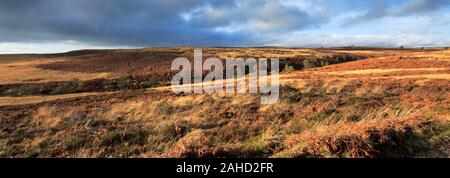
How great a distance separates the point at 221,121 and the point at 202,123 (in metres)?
0.61

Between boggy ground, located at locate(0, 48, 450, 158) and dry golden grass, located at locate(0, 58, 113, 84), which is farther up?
boggy ground, located at locate(0, 48, 450, 158)

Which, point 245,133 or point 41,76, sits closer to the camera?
point 245,133

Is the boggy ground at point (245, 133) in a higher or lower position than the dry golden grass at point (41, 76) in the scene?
higher

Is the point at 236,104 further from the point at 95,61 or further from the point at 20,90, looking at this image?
the point at 95,61

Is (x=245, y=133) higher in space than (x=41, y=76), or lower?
higher

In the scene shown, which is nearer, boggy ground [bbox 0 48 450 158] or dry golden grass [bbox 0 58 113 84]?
boggy ground [bbox 0 48 450 158]

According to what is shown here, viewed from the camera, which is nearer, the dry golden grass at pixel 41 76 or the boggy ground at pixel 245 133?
the boggy ground at pixel 245 133

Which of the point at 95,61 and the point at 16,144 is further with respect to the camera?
the point at 95,61

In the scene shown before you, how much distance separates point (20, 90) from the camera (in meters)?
43.5
